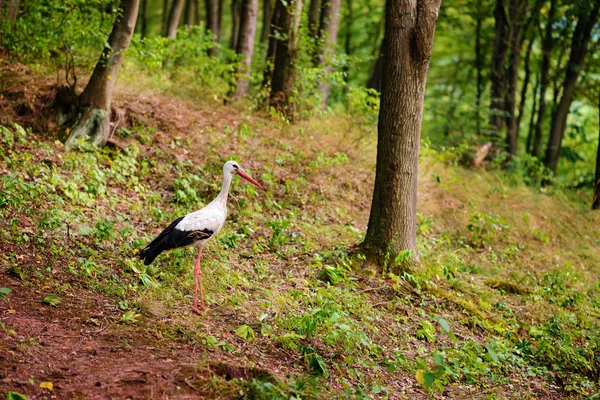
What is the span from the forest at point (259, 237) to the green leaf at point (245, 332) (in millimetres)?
29

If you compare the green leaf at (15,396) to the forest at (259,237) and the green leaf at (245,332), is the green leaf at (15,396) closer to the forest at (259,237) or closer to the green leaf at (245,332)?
the forest at (259,237)

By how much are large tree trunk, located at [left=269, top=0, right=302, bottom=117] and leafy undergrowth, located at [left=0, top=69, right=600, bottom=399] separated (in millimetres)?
702

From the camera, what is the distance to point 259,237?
337 inches

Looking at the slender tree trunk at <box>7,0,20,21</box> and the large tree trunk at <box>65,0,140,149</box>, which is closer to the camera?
the large tree trunk at <box>65,0,140,149</box>

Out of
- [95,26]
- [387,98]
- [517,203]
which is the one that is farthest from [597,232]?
[95,26]

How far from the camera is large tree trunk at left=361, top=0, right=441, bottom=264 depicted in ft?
25.2

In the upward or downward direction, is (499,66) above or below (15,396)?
above

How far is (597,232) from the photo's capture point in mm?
13758

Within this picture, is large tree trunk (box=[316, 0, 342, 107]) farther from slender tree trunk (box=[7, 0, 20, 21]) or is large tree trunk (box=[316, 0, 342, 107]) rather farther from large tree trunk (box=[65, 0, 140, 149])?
slender tree trunk (box=[7, 0, 20, 21])

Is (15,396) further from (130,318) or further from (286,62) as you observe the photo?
(286,62)

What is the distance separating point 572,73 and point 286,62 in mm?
10091

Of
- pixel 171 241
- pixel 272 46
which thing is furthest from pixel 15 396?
pixel 272 46

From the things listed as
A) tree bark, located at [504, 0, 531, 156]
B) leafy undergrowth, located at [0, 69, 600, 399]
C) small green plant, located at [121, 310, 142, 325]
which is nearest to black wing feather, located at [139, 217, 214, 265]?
leafy undergrowth, located at [0, 69, 600, 399]

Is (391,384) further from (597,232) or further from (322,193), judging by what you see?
(597,232)
